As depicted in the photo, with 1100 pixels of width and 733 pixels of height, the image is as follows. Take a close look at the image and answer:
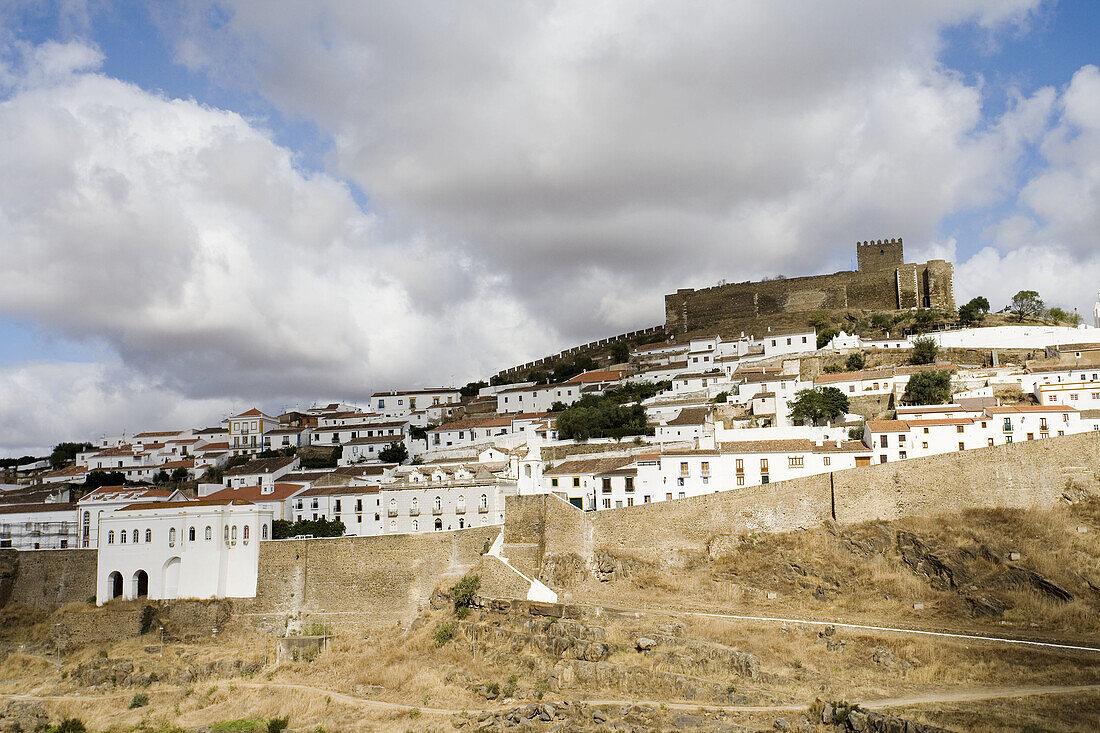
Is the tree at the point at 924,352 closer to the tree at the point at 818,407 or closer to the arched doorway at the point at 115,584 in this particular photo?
the tree at the point at 818,407

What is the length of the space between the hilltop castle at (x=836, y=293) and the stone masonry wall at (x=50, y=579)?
188 ft

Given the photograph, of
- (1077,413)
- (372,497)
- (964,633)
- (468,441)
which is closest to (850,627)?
(964,633)

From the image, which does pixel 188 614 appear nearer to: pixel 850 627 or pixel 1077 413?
pixel 850 627

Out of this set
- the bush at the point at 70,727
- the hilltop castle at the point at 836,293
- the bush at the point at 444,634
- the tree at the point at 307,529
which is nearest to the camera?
the bush at the point at 70,727

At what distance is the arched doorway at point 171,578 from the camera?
38031 mm

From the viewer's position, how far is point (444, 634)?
32219 millimetres

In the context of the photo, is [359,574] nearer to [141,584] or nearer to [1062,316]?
[141,584]

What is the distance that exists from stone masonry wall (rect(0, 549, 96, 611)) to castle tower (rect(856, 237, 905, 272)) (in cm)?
6578

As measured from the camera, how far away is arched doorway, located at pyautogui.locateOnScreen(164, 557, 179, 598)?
3803cm

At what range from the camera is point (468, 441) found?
2288 inches

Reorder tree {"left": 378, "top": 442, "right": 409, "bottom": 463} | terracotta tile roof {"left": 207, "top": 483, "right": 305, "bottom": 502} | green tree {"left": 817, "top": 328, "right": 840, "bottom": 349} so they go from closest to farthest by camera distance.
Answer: terracotta tile roof {"left": 207, "top": 483, "right": 305, "bottom": 502} < tree {"left": 378, "top": 442, "right": 409, "bottom": 463} < green tree {"left": 817, "top": 328, "right": 840, "bottom": 349}

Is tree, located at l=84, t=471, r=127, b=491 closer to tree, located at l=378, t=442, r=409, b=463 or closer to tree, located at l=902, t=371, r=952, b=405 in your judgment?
tree, located at l=378, t=442, r=409, b=463

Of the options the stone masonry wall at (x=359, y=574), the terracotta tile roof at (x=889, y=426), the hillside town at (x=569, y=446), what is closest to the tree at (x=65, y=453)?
the hillside town at (x=569, y=446)

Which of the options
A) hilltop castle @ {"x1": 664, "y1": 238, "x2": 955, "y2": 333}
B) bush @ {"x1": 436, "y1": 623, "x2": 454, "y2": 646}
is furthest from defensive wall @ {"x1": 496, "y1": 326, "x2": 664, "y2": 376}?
bush @ {"x1": 436, "y1": 623, "x2": 454, "y2": 646}
